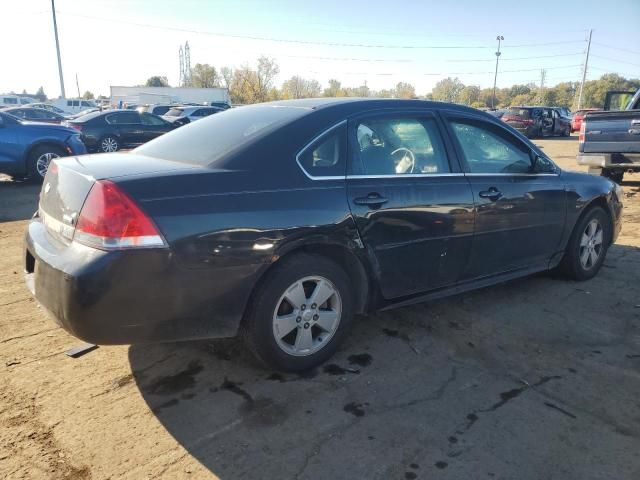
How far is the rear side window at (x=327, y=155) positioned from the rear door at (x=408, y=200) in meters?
0.07

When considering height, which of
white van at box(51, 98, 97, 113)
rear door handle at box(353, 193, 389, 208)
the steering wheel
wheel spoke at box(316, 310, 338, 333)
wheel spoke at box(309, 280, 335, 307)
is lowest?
wheel spoke at box(316, 310, 338, 333)

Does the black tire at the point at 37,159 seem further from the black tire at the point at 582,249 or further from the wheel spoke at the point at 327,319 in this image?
the black tire at the point at 582,249

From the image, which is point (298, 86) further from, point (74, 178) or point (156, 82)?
point (74, 178)

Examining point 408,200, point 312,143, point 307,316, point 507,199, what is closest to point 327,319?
point 307,316

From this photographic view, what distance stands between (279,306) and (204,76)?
291 ft

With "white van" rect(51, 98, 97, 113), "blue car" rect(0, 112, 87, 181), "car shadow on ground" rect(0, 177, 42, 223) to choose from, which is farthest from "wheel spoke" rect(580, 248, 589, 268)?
"white van" rect(51, 98, 97, 113)

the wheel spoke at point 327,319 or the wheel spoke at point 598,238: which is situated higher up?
the wheel spoke at point 598,238

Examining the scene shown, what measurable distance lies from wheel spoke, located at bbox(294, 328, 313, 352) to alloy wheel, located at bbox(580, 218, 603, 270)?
3.13m

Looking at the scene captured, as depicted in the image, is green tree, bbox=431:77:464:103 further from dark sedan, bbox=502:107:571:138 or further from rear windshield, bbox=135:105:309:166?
rear windshield, bbox=135:105:309:166

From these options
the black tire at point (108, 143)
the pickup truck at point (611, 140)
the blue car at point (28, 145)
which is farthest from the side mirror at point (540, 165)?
the black tire at point (108, 143)

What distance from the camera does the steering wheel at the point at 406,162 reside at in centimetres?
345

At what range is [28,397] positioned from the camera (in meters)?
2.78

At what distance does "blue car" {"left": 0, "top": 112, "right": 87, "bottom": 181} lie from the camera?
956 centimetres

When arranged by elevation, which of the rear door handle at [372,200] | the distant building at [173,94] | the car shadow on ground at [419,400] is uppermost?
the distant building at [173,94]
